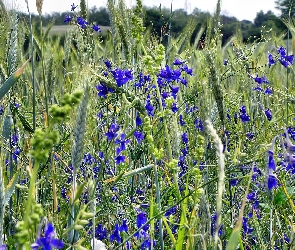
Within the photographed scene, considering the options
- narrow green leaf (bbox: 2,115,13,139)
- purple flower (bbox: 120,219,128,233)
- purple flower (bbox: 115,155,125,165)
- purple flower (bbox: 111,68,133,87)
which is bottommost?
purple flower (bbox: 120,219,128,233)

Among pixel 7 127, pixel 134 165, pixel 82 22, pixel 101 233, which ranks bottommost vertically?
pixel 101 233

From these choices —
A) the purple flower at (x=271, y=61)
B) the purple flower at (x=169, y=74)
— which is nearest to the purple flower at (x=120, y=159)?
the purple flower at (x=169, y=74)

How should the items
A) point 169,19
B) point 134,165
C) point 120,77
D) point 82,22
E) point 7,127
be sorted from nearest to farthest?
point 7,127 → point 120,77 → point 134,165 → point 169,19 → point 82,22

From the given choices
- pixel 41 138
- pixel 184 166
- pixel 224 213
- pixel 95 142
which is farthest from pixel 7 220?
pixel 41 138

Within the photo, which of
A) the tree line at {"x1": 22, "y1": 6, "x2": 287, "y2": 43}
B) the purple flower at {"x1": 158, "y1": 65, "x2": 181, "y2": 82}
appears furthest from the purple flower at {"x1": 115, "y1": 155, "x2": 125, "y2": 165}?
the tree line at {"x1": 22, "y1": 6, "x2": 287, "y2": 43}

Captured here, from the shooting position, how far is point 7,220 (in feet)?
4.93

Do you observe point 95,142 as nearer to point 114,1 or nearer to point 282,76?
point 114,1

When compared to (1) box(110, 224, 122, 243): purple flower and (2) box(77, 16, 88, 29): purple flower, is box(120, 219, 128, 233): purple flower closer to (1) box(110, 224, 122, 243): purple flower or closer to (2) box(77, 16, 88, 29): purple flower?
(1) box(110, 224, 122, 243): purple flower

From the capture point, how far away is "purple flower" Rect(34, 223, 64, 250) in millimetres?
900

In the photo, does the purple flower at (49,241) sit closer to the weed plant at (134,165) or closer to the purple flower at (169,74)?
the weed plant at (134,165)

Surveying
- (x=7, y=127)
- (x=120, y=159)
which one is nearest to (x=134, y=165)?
(x=120, y=159)

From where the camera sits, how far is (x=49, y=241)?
0.92m

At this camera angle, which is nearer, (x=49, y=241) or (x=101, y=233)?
(x=49, y=241)

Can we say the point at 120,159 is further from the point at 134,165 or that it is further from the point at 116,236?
the point at 116,236
